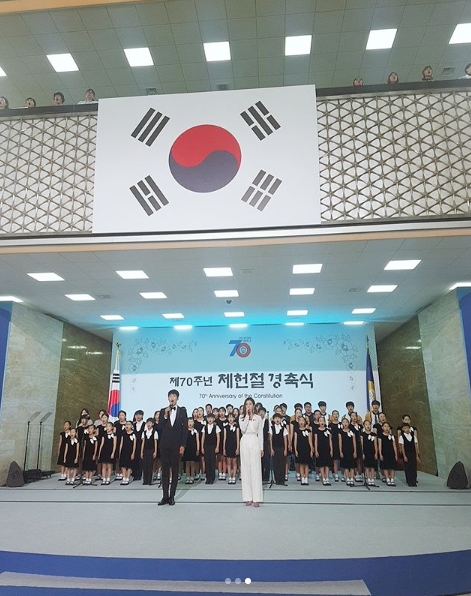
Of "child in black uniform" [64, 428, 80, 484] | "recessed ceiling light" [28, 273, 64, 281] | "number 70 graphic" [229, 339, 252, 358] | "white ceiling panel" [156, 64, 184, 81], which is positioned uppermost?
"white ceiling panel" [156, 64, 184, 81]

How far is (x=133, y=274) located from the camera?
7371mm

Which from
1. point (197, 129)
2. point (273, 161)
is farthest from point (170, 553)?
point (197, 129)

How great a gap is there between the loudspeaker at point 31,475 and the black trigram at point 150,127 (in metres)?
6.50

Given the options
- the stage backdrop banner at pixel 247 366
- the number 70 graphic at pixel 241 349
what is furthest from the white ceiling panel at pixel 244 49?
the number 70 graphic at pixel 241 349

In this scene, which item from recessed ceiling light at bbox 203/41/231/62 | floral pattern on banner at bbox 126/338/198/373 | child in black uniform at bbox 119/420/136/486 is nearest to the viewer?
recessed ceiling light at bbox 203/41/231/62

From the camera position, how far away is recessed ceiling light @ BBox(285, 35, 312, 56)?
7483 millimetres

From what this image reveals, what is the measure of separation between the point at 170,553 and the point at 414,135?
19.1 feet

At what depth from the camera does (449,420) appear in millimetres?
8242

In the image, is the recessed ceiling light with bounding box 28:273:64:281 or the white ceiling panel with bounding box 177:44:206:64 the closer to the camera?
the recessed ceiling light with bounding box 28:273:64:281

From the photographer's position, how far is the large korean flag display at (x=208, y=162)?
19.9 ft

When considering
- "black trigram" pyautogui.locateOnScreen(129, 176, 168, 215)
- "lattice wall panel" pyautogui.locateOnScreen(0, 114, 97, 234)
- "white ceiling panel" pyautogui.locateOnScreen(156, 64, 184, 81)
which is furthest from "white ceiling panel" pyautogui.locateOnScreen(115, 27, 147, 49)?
"black trigram" pyautogui.locateOnScreen(129, 176, 168, 215)

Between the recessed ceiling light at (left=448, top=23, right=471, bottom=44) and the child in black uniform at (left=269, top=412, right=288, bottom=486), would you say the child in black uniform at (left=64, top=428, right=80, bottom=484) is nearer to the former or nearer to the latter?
the child in black uniform at (left=269, top=412, right=288, bottom=486)

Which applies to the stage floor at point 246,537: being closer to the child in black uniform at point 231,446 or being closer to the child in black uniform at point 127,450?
the child in black uniform at point 127,450

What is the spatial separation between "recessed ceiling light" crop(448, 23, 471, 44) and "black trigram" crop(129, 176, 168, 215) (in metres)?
5.60
